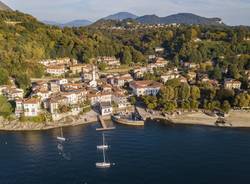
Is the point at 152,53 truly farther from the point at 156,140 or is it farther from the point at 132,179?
the point at 132,179

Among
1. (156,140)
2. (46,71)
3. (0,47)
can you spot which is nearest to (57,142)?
(156,140)

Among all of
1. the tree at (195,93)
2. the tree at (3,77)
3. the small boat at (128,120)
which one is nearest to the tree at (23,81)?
the tree at (3,77)

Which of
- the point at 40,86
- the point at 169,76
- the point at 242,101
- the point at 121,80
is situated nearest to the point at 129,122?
the point at 242,101

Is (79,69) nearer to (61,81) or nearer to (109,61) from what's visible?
(109,61)

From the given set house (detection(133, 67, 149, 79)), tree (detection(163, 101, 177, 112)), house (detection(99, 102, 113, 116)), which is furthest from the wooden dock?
house (detection(133, 67, 149, 79))

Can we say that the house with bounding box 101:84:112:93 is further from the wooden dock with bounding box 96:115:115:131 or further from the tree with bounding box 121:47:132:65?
the tree with bounding box 121:47:132:65
